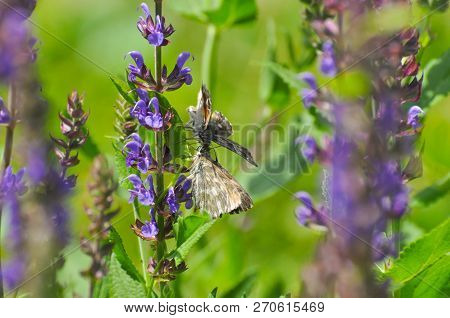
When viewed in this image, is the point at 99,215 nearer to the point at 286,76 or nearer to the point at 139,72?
the point at 139,72

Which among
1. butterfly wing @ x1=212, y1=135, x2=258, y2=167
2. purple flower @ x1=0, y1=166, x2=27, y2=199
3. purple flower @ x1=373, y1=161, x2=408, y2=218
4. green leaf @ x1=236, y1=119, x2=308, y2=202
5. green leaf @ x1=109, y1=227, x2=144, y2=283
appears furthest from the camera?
green leaf @ x1=236, y1=119, x2=308, y2=202

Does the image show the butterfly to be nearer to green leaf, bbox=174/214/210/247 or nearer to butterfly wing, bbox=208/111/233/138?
butterfly wing, bbox=208/111/233/138

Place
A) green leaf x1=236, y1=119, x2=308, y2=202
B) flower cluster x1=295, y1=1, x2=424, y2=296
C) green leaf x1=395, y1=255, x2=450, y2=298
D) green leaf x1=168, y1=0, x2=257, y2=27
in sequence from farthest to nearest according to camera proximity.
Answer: green leaf x1=168, y1=0, x2=257, y2=27 → green leaf x1=236, y1=119, x2=308, y2=202 → green leaf x1=395, y1=255, x2=450, y2=298 → flower cluster x1=295, y1=1, x2=424, y2=296

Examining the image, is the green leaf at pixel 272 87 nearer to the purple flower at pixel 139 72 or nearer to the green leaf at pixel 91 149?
the green leaf at pixel 91 149

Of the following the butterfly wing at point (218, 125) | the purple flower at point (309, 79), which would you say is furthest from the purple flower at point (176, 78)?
the purple flower at point (309, 79)

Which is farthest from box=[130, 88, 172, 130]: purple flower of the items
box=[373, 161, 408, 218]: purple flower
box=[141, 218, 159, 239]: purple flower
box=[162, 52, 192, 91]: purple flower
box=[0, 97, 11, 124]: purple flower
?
box=[373, 161, 408, 218]: purple flower

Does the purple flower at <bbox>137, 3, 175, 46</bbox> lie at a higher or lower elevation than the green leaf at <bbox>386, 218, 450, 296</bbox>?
higher

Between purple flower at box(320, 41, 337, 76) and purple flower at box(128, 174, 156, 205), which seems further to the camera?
purple flower at box(320, 41, 337, 76)

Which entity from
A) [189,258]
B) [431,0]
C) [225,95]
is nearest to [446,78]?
[431,0]
